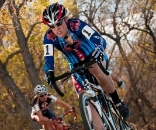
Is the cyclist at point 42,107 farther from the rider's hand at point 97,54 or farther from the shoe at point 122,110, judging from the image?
the rider's hand at point 97,54

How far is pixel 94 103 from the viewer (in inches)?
181

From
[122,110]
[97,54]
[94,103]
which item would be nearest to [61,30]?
[97,54]

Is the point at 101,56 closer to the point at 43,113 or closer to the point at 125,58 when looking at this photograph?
the point at 43,113

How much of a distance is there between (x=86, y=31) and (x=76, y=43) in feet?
0.70

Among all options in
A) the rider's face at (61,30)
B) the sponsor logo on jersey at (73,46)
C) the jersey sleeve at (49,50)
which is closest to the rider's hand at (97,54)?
the sponsor logo on jersey at (73,46)

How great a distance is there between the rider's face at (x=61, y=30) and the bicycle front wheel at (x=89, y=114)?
821mm

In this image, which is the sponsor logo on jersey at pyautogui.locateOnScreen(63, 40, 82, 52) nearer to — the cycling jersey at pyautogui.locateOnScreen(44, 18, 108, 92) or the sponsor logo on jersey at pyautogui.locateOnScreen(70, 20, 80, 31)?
the cycling jersey at pyautogui.locateOnScreen(44, 18, 108, 92)

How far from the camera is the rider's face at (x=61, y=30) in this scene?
4.56 metres

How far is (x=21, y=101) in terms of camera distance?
40.9ft

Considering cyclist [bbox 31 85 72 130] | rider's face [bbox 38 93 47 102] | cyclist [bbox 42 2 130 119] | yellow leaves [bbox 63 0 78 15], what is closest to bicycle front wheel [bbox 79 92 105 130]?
cyclist [bbox 42 2 130 119]

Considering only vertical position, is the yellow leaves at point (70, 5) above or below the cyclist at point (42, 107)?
above

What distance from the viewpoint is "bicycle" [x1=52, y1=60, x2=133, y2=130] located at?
4316mm

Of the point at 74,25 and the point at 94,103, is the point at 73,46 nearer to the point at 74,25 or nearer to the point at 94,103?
the point at 74,25

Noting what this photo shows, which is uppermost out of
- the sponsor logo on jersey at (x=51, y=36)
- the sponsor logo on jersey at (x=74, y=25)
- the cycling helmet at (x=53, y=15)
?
the cycling helmet at (x=53, y=15)
